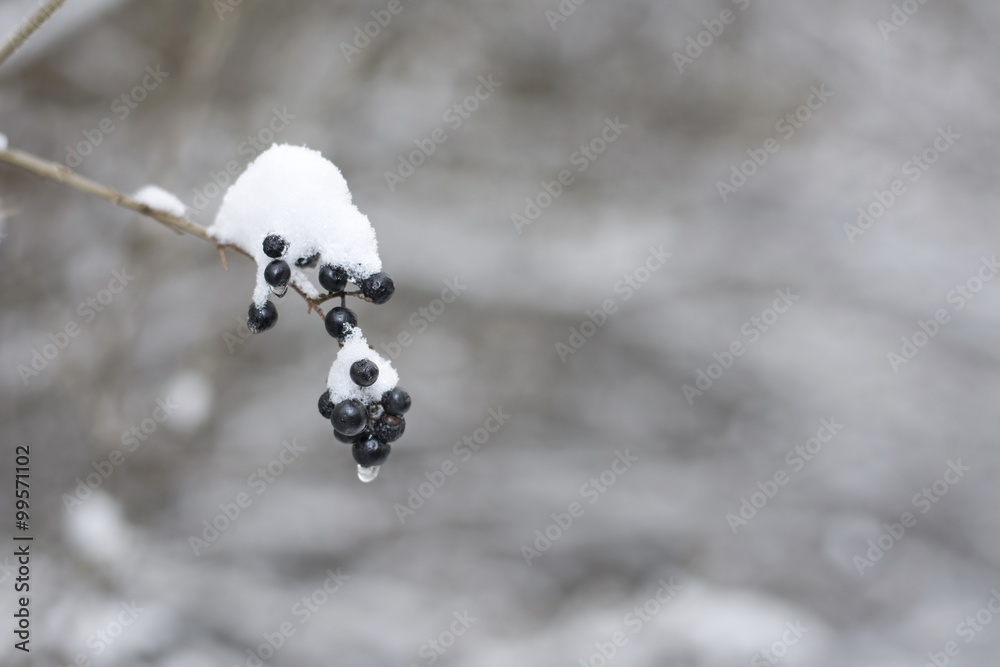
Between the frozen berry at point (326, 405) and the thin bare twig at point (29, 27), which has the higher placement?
the thin bare twig at point (29, 27)

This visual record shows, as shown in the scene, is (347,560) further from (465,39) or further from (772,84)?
(772,84)

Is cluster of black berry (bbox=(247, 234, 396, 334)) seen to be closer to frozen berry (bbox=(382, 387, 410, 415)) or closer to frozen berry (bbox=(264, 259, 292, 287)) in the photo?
frozen berry (bbox=(264, 259, 292, 287))

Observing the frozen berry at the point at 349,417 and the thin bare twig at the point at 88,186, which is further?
the frozen berry at the point at 349,417

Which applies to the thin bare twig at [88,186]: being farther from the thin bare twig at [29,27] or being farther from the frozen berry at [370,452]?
the frozen berry at [370,452]

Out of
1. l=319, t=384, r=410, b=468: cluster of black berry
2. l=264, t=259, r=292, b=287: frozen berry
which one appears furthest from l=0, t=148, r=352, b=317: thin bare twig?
l=319, t=384, r=410, b=468: cluster of black berry

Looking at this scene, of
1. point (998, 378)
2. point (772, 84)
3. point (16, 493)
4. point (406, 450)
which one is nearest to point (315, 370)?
point (406, 450)

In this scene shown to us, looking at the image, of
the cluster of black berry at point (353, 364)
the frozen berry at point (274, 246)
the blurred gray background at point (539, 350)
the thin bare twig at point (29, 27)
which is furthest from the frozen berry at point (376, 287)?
the blurred gray background at point (539, 350)

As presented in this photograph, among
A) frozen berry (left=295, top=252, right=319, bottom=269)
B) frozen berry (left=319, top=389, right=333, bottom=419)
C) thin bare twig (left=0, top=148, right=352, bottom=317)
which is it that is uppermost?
frozen berry (left=295, top=252, right=319, bottom=269)

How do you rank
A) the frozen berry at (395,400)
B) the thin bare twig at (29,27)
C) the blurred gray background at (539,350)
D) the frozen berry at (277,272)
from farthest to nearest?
the blurred gray background at (539,350) < the frozen berry at (395,400) < the frozen berry at (277,272) < the thin bare twig at (29,27)
